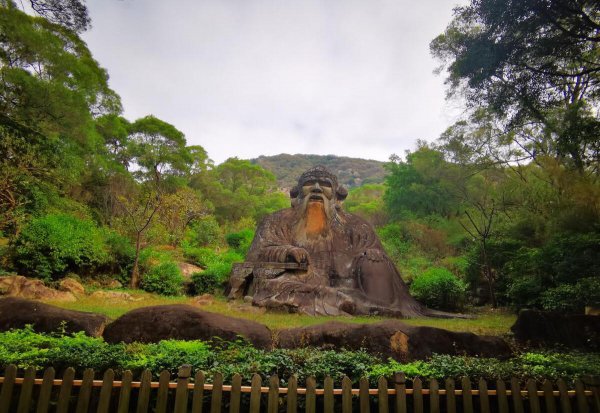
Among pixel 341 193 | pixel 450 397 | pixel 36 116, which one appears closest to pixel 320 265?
pixel 341 193

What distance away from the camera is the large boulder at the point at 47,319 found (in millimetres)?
5055

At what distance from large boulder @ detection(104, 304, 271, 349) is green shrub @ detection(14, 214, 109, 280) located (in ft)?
21.7

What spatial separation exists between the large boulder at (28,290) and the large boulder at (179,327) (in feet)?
13.6

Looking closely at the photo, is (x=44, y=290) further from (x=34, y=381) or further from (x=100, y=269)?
(x=34, y=381)

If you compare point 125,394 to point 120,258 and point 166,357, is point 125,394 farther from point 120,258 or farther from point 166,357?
point 120,258

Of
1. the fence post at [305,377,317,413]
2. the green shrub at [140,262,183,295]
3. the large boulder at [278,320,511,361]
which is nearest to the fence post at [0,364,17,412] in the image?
Result: the fence post at [305,377,317,413]

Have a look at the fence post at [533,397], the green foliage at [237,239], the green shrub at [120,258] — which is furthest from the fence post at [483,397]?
the green foliage at [237,239]

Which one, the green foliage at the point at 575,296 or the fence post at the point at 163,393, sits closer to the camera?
the fence post at the point at 163,393

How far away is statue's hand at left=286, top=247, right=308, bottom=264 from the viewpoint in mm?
8985

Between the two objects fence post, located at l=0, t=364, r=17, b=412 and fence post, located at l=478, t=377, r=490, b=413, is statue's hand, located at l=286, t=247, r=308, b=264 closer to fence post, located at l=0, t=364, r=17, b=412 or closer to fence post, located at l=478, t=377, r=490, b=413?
fence post, located at l=478, t=377, r=490, b=413

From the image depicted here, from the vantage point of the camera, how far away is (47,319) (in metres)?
5.12

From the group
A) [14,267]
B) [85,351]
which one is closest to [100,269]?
[14,267]

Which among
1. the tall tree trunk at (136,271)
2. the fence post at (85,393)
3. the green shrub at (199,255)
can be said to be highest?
the green shrub at (199,255)

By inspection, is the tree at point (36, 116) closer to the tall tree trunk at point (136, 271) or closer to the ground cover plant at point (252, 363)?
the tall tree trunk at point (136, 271)
